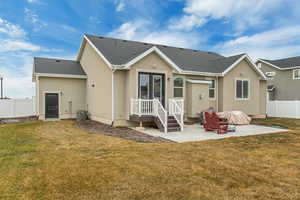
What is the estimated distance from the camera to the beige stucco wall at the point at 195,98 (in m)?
13.3

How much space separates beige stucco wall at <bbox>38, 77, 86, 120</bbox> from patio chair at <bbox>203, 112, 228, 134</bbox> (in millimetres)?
9519

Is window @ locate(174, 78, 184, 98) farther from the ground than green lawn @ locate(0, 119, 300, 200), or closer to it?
farther from the ground

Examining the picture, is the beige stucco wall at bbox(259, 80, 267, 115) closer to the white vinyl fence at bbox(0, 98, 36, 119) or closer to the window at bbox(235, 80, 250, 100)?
the window at bbox(235, 80, 250, 100)

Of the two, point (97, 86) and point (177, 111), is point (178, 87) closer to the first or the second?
point (177, 111)

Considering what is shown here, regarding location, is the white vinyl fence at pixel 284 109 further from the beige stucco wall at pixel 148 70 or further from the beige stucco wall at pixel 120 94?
the beige stucco wall at pixel 120 94

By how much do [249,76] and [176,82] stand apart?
651 centimetres

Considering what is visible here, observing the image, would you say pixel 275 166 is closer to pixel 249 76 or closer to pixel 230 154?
pixel 230 154

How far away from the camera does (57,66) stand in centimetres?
1515

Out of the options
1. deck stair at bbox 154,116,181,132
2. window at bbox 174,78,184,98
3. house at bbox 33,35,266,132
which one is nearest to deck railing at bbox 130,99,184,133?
house at bbox 33,35,266,132

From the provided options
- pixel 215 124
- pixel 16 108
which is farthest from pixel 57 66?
pixel 215 124

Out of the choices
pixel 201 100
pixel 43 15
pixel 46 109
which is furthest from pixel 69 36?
pixel 201 100

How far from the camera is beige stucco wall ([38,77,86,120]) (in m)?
13.9

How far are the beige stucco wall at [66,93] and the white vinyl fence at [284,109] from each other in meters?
17.0

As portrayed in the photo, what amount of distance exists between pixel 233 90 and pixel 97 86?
9.93m
